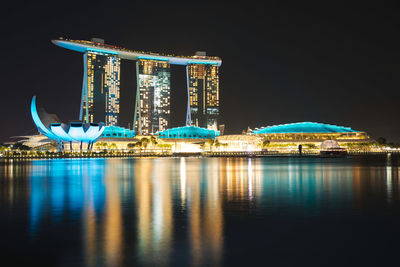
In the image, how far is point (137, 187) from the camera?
21.0 metres

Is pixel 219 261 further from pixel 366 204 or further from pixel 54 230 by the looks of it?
pixel 366 204

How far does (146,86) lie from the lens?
15988cm

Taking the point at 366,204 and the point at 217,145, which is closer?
the point at 366,204

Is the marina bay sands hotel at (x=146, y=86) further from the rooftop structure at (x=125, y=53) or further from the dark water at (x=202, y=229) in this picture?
the dark water at (x=202, y=229)

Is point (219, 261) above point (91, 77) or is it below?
below

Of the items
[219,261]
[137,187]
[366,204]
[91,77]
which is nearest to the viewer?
[219,261]

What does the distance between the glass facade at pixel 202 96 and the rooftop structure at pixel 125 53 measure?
2992 millimetres

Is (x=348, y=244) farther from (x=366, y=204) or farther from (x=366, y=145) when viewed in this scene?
(x=366, y=145)

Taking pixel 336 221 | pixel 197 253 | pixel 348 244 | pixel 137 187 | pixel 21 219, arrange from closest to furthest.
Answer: pixel 197 253, pixel 348 244, pixel 336 221, pixel 21 219, pixel 137 187

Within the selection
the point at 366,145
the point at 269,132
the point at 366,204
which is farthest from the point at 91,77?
the point at 366,204

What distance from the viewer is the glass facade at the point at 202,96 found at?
167750 millimetres

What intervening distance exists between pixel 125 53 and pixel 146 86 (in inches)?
619

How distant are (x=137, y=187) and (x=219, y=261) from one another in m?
14.0

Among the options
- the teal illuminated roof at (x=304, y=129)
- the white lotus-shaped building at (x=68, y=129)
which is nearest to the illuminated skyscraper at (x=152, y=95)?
the teal illuminated roof at (x=304, y=129)
